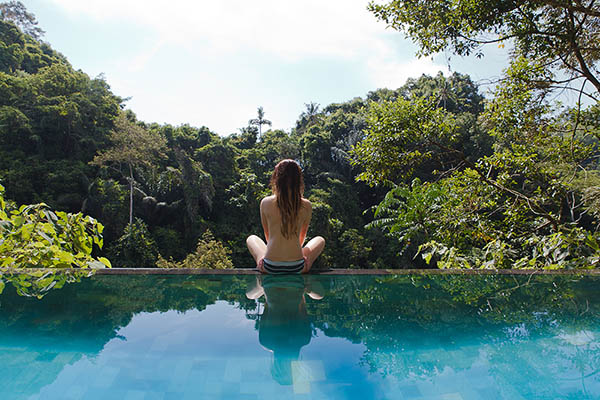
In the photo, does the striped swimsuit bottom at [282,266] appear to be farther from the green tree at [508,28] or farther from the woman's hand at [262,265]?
the green tree at [508,28]

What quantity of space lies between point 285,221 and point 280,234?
0.33 ft

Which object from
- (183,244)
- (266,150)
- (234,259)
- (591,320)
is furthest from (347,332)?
(266,150)

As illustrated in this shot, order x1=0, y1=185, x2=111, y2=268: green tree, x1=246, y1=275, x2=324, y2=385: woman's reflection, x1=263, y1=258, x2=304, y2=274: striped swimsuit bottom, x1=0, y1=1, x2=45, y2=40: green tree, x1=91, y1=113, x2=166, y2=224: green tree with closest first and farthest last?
1. x1=246, y1=275, x2=324, y2=385: woman's reflection
2. x1=0, y1=185, x2=111, y2=268: green tree
3. x1=263, y1=258, x2=304, y2=274: striped swimsuit bottom
4. x1=91, y1=113, x2=166, y2=224: green tree
5. x1=0, y1=1, x2=45, y2=40: green tree

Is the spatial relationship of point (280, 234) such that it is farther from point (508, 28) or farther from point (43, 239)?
point (508, 28)

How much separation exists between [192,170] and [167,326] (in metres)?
18.6

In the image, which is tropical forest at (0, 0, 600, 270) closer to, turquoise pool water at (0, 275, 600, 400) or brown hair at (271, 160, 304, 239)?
turquoise pool water at (0, 275, 600, 400)

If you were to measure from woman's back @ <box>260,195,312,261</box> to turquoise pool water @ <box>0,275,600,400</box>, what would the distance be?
0.56 meters

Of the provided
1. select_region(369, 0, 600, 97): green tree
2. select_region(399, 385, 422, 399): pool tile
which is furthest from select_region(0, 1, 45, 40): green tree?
select_region(399, 385, 422, 399): pool tile

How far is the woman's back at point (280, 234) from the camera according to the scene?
2.44 meters

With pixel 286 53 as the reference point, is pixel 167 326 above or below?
below

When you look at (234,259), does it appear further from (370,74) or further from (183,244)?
(370,74)

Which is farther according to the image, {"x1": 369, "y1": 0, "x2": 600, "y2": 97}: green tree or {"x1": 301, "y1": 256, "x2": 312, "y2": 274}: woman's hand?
{"x1": 369, "y1": 0, "x2": 600, "y2": 97}: green tree

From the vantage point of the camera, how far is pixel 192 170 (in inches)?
748

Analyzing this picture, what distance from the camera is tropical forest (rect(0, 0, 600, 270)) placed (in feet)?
12.9
